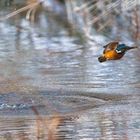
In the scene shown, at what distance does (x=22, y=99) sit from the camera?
8516mm

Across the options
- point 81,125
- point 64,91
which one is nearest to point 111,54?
point 81,125

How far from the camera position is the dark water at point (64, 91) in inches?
269

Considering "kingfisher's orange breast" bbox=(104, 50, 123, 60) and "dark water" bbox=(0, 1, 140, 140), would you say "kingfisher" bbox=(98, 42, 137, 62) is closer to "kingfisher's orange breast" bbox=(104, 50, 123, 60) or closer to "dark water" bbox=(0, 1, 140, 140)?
"kingfisher's orange breast" bbox=(104, 50, 123, 60)

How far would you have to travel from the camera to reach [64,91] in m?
8.95

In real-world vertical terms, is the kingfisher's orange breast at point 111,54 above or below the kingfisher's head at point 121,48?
below

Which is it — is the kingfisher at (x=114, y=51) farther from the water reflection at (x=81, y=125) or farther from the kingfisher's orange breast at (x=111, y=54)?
the water reflection at (x=81, y=125)

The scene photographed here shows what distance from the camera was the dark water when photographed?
269 inches

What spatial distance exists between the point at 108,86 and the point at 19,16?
844 cm

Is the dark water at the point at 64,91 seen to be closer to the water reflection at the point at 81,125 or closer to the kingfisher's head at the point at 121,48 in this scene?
the water reflection at the point at 81,125

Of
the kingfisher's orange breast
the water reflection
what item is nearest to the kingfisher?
the kingfisher's orange breast

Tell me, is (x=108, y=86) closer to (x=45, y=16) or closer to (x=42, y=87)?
(x=42, y=87)

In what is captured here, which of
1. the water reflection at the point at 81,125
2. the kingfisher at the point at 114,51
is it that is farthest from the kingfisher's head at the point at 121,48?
the water reflection at the point at 81,125

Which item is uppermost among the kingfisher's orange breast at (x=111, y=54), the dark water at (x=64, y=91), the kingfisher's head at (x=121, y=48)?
the kingfisher's head at (x=121, y=48)

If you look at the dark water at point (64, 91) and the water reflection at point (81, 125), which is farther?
the dark water at point (64, 91)
